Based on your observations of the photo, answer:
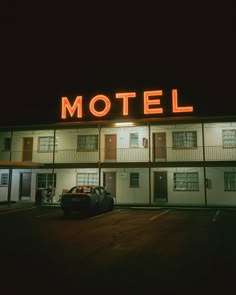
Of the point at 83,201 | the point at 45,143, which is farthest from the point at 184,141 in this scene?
the point at 45,143

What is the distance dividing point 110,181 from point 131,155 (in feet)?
7.90

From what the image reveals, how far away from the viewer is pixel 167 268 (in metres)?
6.11

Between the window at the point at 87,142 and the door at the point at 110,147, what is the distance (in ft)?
2.64

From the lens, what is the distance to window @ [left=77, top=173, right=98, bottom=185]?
70.2 feet

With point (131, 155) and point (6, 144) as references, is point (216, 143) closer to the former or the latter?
point (131, 155)

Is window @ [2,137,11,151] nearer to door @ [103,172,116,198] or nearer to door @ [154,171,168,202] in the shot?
door @ [103,172,116,198]

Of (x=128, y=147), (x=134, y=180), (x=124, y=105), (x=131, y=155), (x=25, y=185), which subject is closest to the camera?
(x=124, y=105)

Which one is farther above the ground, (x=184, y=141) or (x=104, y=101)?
(x=104, y=101)

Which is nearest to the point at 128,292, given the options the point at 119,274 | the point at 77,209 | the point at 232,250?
the point at 119,274

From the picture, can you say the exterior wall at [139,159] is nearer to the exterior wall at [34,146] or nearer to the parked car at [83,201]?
the exterior wall at [34,146]

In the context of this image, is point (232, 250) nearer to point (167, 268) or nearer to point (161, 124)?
point (167, 268)

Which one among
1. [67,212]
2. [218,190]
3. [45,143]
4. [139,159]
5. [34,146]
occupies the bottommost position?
[67,212]

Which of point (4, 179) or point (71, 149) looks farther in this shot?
point (4, 179)

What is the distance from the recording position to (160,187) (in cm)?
2027
